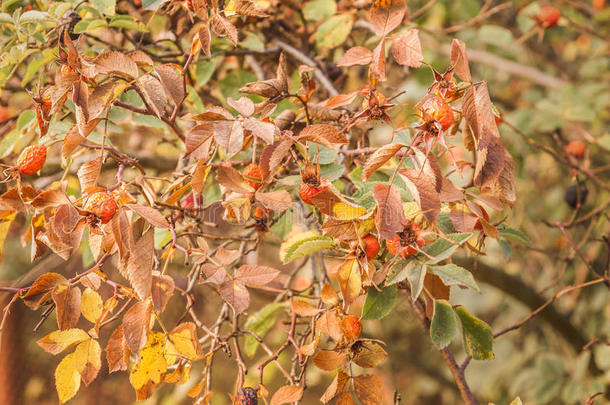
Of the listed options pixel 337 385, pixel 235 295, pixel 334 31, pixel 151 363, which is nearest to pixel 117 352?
pixel 151 363

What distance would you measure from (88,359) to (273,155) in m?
0.32

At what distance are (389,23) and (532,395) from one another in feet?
4.14

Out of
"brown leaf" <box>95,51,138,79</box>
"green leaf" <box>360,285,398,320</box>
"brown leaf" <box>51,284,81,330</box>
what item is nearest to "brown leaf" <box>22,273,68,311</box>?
"brown leaf" <box>51,284,81,330</box>

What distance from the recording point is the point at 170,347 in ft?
1.88

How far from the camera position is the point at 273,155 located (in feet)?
1.57

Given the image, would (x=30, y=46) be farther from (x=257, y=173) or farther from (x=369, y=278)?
(x=369, y=278)

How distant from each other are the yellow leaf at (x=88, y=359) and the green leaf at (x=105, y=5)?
45 centimetres

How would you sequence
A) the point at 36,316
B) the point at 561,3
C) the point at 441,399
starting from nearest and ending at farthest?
the point at 36,316
the point at 561,3
the point at 441,399

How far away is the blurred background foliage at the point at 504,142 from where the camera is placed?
33.8 inches

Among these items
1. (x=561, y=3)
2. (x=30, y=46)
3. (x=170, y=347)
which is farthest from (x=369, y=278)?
(x=561, y=3)

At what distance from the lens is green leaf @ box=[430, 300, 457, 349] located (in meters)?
0.56

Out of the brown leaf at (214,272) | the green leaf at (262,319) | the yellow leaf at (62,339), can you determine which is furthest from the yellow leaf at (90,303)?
the green leaf at (262,319)

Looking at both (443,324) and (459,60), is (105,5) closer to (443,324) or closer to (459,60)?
(459,60)

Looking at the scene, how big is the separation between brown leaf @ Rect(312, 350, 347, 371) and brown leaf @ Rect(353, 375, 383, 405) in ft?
0.15
